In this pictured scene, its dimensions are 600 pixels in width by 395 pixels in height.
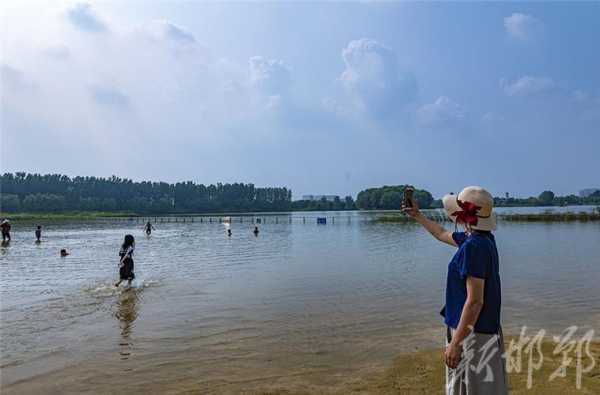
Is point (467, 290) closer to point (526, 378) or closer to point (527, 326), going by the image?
point (526, 378)

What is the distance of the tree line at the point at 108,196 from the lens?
143 m

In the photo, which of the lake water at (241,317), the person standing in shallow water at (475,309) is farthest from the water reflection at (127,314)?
the person standing in shallow water at (475,309)

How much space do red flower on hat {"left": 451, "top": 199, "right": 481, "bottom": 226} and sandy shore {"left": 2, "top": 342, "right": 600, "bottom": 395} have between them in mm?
3258

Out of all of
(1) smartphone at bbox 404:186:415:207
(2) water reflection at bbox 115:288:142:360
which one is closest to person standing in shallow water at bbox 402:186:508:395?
(1) smartphone at bbox 404:186:415:207

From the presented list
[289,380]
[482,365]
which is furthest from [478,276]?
[289,380]

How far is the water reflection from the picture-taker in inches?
332

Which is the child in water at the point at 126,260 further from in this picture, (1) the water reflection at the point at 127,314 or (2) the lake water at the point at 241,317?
(2) the lake water at the point at 241,317

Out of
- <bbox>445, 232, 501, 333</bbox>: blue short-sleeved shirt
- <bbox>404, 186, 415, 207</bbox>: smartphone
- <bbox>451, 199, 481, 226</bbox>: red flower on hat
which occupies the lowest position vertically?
<bbox>445, 232, 501, 333</bbox>: blue short-sleeved shirt

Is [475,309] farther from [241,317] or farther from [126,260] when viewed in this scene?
[126,260]

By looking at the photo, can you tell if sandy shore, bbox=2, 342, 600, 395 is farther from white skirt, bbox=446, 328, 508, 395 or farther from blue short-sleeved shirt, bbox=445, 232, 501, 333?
blue short-sleeved shirt, bbox=445, 232, 501, 333

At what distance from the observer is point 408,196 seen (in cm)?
471

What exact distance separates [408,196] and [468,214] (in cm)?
102

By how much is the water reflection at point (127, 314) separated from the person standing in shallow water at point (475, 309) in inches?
245

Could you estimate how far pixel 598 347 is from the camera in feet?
24.6
